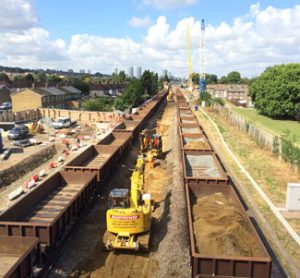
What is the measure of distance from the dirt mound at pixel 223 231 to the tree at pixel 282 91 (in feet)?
125

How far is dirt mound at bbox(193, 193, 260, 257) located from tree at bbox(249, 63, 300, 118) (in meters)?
38.1

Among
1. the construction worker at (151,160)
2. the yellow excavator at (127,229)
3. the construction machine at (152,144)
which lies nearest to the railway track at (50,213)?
the yellow excavator at (127,229)

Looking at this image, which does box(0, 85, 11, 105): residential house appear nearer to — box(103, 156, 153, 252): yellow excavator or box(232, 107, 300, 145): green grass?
box(232, 107, 300, 145): green grass

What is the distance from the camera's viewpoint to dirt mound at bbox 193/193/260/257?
10359mm

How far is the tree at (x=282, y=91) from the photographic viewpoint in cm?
4694

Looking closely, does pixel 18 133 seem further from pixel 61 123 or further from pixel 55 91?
pixel 55 91

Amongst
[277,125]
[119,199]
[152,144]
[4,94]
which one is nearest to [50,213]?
[119,199]

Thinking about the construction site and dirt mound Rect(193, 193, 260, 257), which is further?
dirt mound Rect(193, 193, 260, 257)

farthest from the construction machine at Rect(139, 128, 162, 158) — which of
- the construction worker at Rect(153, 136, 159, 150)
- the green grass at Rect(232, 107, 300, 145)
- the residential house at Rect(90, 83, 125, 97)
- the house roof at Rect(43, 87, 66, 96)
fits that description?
the residential house at Rect(90, 83, 125, 97)

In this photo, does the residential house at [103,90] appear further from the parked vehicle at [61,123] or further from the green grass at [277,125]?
the green grass at [277,125]

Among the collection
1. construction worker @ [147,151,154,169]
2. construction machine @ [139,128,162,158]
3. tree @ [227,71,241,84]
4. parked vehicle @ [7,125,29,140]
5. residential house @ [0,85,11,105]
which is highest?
tree @ [227,71,241,84]

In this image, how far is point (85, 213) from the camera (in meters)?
14.2

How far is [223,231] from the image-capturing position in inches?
438

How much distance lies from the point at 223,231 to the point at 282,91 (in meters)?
40.3
